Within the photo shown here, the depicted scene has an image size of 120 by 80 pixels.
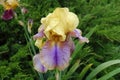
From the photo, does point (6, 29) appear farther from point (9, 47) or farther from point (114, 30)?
point (114, 30)

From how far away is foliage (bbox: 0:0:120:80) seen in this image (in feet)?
8.59

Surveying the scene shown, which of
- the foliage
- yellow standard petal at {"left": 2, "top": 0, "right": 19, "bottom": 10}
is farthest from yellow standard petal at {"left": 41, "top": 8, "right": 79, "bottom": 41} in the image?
yellow standard petal at {"left": 2, "top": 0, "right": 19, "bottom": 10}

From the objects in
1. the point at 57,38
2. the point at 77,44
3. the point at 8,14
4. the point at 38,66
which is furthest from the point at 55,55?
the point at 8,14

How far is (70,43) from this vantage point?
1.80 metres

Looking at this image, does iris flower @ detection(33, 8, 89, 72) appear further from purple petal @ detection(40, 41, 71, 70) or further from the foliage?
the foliage

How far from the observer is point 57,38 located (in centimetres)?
177

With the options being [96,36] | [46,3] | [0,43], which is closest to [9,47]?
[0,43]

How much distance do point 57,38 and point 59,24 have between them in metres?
0.08

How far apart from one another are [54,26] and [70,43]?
15cm

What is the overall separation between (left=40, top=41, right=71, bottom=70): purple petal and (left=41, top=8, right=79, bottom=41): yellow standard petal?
0.15 ft

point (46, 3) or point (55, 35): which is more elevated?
point (55, 35)

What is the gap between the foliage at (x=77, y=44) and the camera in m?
2.62

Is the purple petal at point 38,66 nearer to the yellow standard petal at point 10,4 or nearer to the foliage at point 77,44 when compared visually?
the foliage at point 77,44

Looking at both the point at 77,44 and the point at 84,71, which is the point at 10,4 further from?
the point at 84,71
